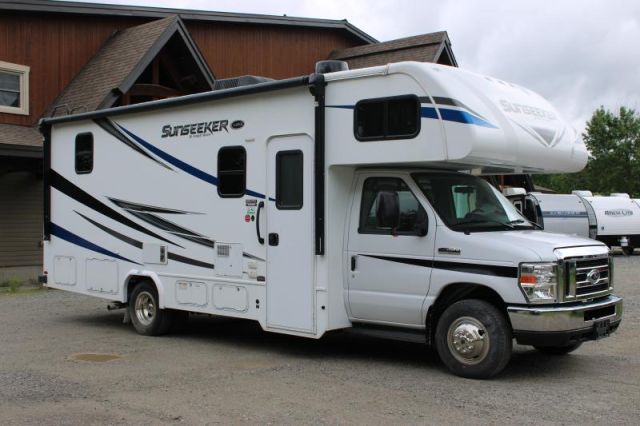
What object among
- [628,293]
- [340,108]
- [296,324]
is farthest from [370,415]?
[628,293]

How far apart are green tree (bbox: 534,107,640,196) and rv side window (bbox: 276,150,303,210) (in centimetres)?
Answer: 5858

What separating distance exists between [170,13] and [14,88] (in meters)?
5.71

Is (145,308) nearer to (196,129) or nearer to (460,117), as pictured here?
(196,129)

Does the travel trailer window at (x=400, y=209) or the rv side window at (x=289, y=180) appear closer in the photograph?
the travel trailer window at (x=400, y=209)

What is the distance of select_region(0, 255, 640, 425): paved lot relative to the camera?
625 centimetres

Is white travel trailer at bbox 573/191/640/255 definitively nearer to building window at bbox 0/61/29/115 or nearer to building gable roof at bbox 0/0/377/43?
building gable roof at bbox 0/0/377/43

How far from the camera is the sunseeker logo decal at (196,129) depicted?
948 centimetres

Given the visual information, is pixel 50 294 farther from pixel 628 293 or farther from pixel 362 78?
pixel 628 293

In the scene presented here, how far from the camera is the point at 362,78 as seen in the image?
8156 mm

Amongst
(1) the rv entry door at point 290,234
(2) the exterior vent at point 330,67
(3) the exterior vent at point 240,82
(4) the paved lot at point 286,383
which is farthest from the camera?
(3) the exterior vent at point 240,82

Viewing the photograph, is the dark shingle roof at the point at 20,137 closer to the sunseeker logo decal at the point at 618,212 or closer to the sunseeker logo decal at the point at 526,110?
the sunseeker logo decal at the point at 526,110

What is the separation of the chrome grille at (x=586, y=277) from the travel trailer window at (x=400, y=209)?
4.89ft

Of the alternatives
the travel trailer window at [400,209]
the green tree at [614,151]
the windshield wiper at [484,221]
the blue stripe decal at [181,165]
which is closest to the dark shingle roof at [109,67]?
the blue stripe decal at [181,165]

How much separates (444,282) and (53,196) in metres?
6.87
